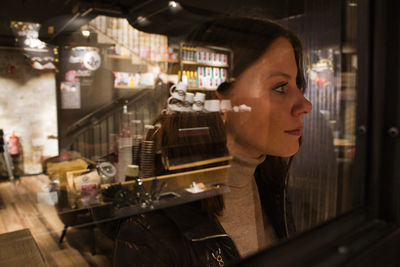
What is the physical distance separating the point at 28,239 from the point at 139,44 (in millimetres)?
442

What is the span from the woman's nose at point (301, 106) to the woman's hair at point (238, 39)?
1.3 inches

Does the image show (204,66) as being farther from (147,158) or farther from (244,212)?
(244,212)

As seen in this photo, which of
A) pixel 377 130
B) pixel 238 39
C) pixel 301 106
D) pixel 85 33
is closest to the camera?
pixel 85 33

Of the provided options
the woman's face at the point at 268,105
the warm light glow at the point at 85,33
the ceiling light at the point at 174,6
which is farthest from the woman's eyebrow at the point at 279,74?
the warm light glow at the point at 85,33

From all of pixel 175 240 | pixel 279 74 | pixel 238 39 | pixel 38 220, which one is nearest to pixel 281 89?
pixel 279 74

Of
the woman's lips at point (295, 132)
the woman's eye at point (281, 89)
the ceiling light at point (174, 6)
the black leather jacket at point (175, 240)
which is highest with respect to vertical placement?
the ceiling light at point (174, 6)

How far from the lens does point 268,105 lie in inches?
26.2

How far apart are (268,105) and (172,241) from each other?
0.34 m

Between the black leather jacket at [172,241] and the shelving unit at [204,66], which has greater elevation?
the shelving unit at [204,66]

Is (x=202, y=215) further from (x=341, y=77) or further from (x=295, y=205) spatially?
(x=341, y=77)

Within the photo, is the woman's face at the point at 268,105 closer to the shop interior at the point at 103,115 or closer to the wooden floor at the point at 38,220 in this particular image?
the shop interior at the point at 103,115

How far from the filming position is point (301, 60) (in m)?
0.74

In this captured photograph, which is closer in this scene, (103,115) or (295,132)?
(103,115)

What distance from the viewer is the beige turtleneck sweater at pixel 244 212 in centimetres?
66
